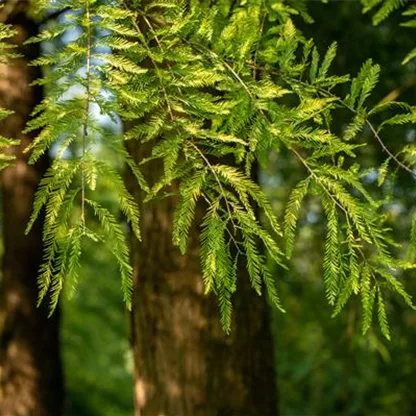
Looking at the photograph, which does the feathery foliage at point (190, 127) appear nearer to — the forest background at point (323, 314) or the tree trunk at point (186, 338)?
the forest background at point (323, 314)

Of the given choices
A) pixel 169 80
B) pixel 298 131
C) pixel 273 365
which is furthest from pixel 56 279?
pixel 273 365

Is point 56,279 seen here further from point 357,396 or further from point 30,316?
point 357,396

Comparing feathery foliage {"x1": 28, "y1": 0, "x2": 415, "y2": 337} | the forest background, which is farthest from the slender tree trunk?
feathery foliage {"x1": 28, "y1": 0, "x2": 415, "y2": 337}

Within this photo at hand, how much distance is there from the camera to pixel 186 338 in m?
3.91

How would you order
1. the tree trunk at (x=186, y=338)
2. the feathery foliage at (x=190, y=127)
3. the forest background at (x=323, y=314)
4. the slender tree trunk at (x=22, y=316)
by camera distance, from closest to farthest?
the feathery foliage at (x=190, y=127) → the tree trunk at (x=186, y=338) → the slender tree trunk at (x=22, y=316) → the forest background at (x=323, y=314)

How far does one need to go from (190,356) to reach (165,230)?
570mm

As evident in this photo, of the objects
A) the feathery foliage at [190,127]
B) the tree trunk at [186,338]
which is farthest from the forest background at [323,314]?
the tree trunk at [186,338]

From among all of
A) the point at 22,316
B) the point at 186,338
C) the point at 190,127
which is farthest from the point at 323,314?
the point at 190,127

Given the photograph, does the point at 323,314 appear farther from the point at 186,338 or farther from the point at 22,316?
the point at 186,338

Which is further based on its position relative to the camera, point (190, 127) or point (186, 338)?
point (186, 338)

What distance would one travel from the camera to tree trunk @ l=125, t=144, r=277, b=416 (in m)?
3.89

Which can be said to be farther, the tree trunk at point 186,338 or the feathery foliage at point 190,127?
the tree trunk at point 186,338

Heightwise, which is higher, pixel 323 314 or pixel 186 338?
pixel 186 338

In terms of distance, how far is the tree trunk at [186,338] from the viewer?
12.8 ft
